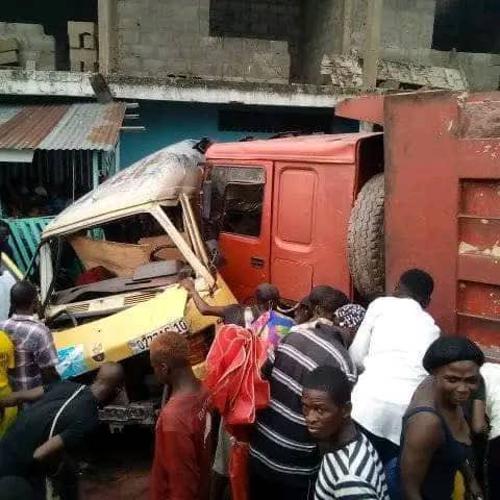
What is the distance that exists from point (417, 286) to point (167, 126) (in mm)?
9168

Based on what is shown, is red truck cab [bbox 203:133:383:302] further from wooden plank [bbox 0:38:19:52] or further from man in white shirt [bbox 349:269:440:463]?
wooden plank [bbox 0:38:19:52]

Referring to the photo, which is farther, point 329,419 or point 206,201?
point 206,201

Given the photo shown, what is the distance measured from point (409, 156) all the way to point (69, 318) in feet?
9.32

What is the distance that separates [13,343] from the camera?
3.85 m

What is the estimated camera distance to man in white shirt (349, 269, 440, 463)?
3.00 metres

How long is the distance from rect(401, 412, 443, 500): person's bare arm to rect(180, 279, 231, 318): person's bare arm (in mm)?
2104

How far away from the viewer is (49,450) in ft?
9.12

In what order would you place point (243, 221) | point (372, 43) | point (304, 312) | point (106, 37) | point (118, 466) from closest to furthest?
point (304, 312) → point (118, 466) → point (243, 221) → point (106, 37) → point (372, 43)

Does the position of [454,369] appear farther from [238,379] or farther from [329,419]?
[238,379]

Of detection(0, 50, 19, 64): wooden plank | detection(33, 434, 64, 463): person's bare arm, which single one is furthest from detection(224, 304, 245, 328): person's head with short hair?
detection(0, 50, 19, 64): wooden plank

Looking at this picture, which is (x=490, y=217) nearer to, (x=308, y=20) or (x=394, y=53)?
(x=394, y=53)

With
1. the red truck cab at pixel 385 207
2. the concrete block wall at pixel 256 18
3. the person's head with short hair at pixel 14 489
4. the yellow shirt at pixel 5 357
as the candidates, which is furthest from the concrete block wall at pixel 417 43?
the person's head with short hair at pixel 14 489

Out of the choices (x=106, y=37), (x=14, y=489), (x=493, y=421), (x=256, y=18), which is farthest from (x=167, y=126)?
(x=14, y=489)

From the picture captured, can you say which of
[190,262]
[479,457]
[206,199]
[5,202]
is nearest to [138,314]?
[190,262]
